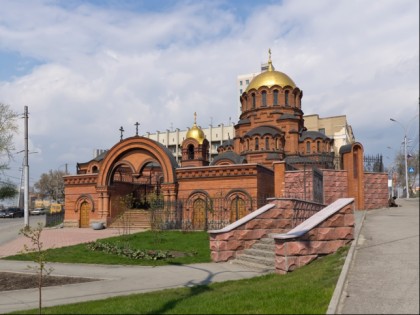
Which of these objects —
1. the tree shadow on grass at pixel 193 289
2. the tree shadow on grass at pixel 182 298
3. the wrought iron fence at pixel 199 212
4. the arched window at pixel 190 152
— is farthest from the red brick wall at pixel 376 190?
the arched window at pixel 190 152

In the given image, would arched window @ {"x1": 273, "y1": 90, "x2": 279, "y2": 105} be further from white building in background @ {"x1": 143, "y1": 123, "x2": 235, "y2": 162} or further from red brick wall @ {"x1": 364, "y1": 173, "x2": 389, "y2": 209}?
white building in background @ {"x1": 143, "y1": 123, "x2": 235, "y2": 162}

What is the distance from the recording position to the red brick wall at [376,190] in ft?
70.5

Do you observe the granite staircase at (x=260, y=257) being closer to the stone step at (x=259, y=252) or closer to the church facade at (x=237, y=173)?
the stone step at (x=259, y=252)

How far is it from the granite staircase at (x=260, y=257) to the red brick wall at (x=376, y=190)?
11274 mm

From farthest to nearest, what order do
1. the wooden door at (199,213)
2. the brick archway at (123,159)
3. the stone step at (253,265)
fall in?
the brick archway at (123,159) < the wooden door at (199,213) < the stone step at (253,265)

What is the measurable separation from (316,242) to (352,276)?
281cm

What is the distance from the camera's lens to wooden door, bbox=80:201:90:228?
30.0m

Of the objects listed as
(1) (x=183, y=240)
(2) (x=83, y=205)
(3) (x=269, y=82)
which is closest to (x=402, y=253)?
(1) (x=183, y=240)

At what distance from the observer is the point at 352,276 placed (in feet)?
21.4

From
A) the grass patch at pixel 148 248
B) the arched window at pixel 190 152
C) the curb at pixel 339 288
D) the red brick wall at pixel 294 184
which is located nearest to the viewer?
the curb at pixel 339 288

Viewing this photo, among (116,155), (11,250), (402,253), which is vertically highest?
(116,155)

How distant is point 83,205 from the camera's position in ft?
99.3

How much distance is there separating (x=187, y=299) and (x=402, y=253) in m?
3.86

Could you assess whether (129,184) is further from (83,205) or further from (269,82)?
(269,82)
